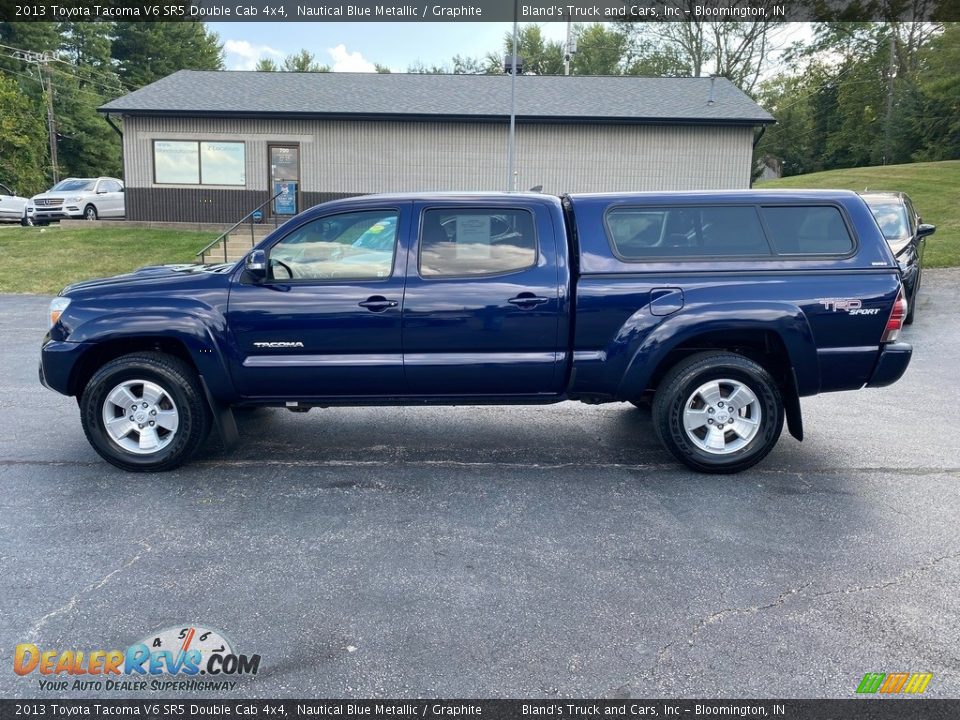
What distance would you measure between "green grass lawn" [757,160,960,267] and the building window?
18.4 metres

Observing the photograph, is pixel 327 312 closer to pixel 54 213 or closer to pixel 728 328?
pixel 728 328

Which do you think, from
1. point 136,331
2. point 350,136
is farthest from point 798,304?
point 350,136

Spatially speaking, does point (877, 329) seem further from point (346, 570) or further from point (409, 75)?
point (409, 75)

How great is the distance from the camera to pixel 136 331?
502 cm

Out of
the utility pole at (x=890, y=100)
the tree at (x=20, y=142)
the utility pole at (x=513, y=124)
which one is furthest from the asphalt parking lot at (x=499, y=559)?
the utility pole at (x=890, y=100)

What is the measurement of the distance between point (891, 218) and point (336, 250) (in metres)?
10.3

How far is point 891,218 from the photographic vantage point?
12.1 m

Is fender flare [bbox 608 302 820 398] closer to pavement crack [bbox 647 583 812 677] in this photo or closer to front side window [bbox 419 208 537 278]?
front side window [bbox 419 208 537 278]

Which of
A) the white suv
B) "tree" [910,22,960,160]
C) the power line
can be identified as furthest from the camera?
the power line

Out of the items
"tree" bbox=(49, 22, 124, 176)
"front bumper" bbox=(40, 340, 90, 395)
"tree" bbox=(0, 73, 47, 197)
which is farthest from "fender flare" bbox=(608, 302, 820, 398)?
"tree" bbox=(49, 22, 124, 176)

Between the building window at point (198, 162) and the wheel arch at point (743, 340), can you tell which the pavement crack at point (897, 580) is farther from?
the building window at point (198, 162)

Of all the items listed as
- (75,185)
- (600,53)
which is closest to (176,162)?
(75,185)

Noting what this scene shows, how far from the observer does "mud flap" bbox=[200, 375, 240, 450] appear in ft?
17.0

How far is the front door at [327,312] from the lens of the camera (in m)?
5.05
